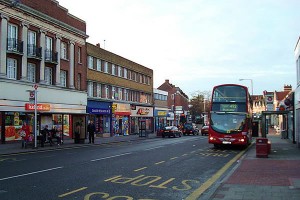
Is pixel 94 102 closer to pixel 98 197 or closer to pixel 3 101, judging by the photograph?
pixel 3 101

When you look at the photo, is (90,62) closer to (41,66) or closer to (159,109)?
(41,66)

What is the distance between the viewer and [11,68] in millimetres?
28047

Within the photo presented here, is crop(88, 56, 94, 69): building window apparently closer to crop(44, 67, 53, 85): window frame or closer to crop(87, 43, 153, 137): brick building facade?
crop(87, 43, 153, 137): brick building facade

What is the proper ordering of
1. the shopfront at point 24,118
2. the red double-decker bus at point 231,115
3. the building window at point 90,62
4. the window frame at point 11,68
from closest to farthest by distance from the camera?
the red double-decker bus at point 231,115 → the shopfront at point 24,118 → the window frame at point 11,68 → the building window at point 90,62

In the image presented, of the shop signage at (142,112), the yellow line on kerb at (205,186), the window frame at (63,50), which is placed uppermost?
the window frame at (63,50)

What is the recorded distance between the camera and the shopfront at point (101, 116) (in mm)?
40197

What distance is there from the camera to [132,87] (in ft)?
171

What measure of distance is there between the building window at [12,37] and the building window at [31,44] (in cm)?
146

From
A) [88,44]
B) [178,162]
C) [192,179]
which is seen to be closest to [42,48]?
[88,44]

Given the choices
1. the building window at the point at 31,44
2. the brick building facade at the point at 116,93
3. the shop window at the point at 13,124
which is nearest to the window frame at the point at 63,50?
the building window at the point at 31,44

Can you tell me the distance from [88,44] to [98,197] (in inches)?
1310

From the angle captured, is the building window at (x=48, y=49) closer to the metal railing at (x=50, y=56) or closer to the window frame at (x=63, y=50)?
the metal railing at (x=50, y=56)

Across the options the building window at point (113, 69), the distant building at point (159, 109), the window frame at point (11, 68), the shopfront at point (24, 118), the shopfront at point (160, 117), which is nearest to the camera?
the shopfront at point (24, 118)

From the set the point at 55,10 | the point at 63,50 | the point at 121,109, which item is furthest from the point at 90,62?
the point at 121,109
